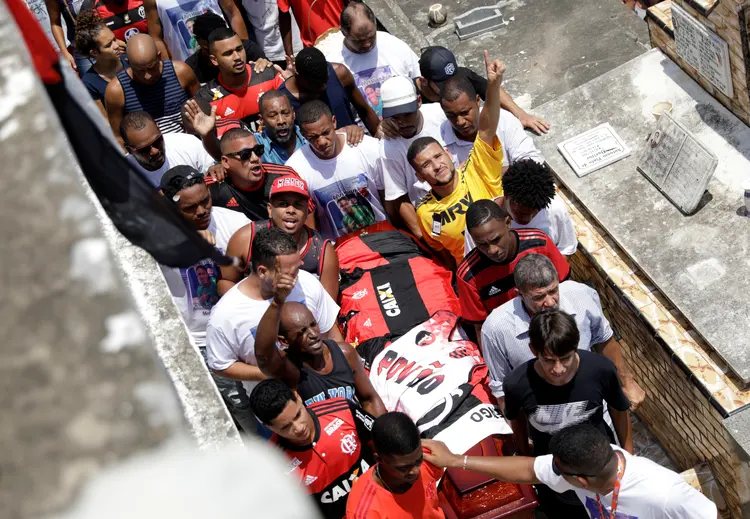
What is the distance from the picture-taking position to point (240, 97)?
6832 mm

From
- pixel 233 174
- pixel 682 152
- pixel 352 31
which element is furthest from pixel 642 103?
pixel 233 174

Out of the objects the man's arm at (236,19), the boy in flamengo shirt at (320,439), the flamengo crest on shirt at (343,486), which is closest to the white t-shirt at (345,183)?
the boy in flamengo shirt at (320,439)

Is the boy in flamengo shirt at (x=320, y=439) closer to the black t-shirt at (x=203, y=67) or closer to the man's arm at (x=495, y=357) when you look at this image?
the man's arm at (x=495, y=357)

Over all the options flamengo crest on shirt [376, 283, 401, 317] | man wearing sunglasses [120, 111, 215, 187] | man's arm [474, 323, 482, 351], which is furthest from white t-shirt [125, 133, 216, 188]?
man's arm [474, 323, 482, 351]

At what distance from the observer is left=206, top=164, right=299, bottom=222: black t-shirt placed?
5871mm

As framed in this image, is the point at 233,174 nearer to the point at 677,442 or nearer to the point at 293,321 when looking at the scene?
the point at 293,321

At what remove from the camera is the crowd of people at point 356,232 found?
4344 mm

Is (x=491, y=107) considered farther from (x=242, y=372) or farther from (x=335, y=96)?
(x=242, y=372)

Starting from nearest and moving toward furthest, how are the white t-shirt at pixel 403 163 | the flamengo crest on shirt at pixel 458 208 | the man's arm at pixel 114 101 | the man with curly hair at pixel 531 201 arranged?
the man with curly hair at pixel 531 201 < the flamengo crest on shirt at pixel 458 208 < the white t-shirt at pixel 403 163 < the man's arm at pixel 114 101

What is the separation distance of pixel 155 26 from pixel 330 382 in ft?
14.2

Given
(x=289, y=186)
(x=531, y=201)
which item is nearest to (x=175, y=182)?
(x=289, y=186)

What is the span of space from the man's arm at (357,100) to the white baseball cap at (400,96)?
2.40ft

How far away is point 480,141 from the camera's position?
559 cm

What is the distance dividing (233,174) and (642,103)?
2768 mm
